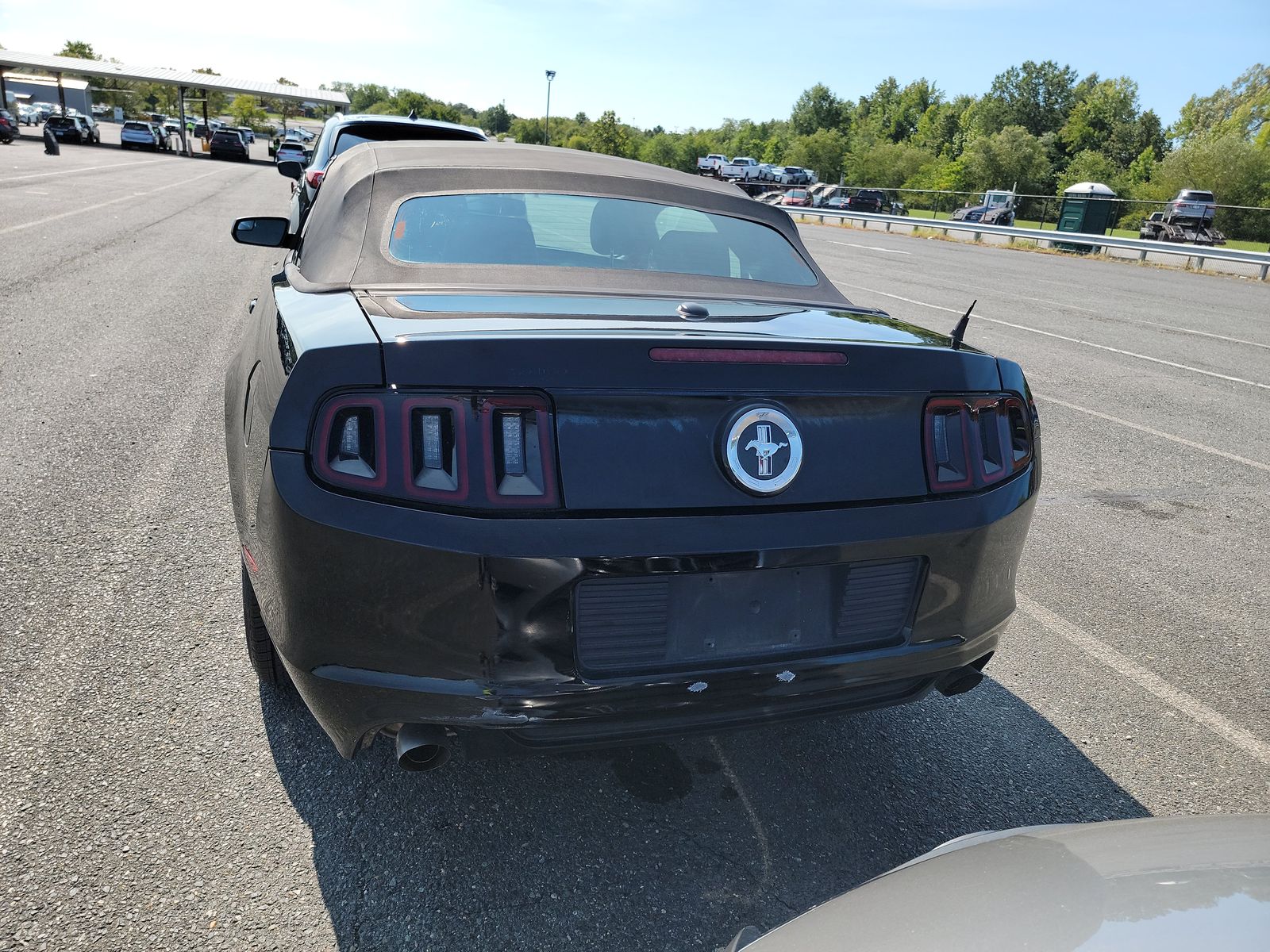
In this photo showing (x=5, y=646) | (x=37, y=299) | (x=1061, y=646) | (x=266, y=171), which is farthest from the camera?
(x=266, y=171)

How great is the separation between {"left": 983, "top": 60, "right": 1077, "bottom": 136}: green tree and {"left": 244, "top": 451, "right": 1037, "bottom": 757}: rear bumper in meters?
106

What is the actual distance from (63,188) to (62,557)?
922 inches

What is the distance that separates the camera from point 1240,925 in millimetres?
1104

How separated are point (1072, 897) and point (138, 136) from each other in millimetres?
63021

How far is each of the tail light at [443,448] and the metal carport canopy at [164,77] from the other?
223ft

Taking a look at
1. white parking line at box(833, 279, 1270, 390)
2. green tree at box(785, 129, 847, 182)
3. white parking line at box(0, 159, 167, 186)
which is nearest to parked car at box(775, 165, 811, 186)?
green tree at box(785, 129, 847, 182)

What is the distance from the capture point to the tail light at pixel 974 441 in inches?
87.8

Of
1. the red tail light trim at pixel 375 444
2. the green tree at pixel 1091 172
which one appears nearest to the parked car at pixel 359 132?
the red tail light trim at pixel 375 444

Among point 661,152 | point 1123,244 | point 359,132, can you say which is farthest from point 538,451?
point 661,152

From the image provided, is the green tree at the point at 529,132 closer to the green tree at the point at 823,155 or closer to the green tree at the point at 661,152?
the green tree at the point at 661,152

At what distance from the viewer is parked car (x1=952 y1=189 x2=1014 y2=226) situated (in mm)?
40562

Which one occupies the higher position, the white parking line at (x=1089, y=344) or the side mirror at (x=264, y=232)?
the side mirror at (x=264, y=232)

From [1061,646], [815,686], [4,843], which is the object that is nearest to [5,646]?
[4,843]

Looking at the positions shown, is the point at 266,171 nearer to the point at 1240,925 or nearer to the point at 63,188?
the point at 63,188
